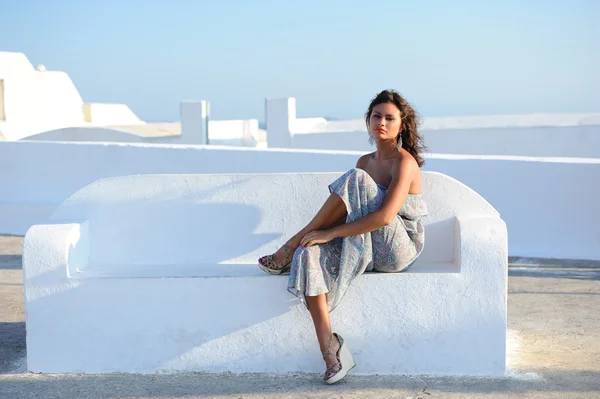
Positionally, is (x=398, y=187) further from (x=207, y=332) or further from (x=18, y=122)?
(x=18, y=122)

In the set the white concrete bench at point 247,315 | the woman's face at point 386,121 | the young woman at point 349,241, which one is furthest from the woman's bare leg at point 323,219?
the woman's face at point 386,121

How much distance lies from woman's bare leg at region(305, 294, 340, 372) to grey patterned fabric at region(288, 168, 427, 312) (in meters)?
0.04

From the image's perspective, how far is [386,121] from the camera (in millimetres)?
3953

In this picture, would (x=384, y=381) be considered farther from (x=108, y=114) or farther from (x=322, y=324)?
(x=108, y=114)

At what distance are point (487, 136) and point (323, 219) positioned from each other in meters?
10.9

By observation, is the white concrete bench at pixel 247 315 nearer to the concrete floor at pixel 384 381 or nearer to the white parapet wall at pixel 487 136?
the concrete floor at pixel 384 381

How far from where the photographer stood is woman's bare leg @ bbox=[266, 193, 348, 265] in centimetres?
375

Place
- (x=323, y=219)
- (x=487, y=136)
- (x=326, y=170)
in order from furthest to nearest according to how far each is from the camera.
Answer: (x=487, y=136) < (x=326, y=170) < (x=323, y=219)

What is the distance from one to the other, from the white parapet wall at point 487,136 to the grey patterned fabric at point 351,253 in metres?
10.3

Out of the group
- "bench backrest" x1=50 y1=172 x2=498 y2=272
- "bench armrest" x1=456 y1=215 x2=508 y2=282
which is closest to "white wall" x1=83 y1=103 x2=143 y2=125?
"bench backrest" x1=50 y1=172 x2=498 y2=272

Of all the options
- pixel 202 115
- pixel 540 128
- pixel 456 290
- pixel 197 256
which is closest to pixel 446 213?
pixel 456 290

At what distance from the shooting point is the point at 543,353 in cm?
416

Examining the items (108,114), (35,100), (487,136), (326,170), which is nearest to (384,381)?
(326,170)

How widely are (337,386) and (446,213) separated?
3.67ft
